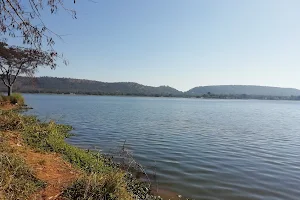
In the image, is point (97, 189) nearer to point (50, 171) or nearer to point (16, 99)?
point (50, 171)

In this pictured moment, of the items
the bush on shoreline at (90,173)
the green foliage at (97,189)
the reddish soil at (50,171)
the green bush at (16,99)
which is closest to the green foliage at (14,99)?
the green bush at (16,99)

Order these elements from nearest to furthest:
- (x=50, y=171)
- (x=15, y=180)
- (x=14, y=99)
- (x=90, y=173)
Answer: (x=15, y=180) → (x=50, y=171) → (x=90, y=173) → (x=14, y=99)

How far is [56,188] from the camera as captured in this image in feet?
23.6

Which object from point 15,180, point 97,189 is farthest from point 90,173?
point 15,180

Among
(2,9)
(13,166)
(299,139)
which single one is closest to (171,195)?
(13,166)

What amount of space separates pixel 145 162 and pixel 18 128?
6.58m

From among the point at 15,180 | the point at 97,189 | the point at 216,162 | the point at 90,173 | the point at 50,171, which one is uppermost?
the point at 15,180

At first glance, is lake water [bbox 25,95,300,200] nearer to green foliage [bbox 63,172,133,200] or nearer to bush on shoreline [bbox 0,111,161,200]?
bush on shoreline [bbox 0,111,161,200]

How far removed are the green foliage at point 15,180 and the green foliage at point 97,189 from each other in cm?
86

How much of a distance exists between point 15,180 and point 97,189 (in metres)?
1.85

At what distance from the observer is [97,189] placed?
669cm

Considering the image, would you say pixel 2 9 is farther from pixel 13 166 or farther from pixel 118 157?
pixel 118 157

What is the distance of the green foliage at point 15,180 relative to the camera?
229 inches

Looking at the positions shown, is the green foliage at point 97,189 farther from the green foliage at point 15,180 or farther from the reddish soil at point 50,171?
the green foliage at point 15,180
